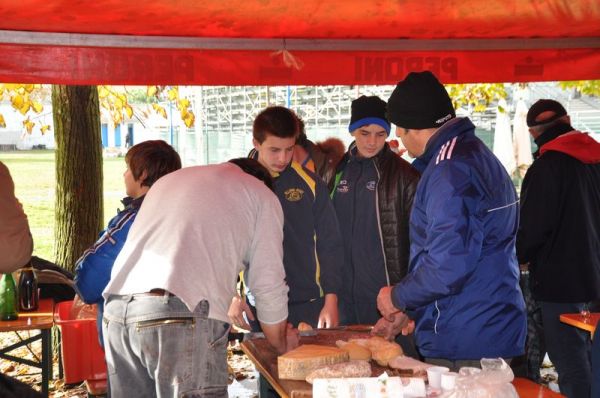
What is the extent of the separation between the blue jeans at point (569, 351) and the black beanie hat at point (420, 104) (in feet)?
6.74

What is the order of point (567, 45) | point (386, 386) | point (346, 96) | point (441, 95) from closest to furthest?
point (386, 386)
point (441, 95)
point (567, 45)
point (346, 96)

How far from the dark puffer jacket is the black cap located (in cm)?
102

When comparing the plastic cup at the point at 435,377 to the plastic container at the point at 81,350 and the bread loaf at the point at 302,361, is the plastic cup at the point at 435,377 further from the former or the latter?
the plastic container at the point at 81,350

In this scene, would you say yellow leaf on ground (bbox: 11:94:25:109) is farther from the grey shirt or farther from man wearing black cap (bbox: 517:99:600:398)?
the grey shirt

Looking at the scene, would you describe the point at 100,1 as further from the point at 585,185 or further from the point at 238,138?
the point at 238,138

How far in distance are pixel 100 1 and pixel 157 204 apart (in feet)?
5.02

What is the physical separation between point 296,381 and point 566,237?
237 cm

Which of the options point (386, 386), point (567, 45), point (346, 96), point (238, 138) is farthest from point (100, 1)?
point (346, 96)

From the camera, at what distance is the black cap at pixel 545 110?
183 inches

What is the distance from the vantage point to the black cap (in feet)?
15.3

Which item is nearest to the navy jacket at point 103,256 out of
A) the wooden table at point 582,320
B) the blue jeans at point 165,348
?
the blue jeans at point 165,348

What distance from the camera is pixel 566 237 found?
4410mm

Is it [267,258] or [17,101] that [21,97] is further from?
[267,258]

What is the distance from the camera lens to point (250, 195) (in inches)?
105
